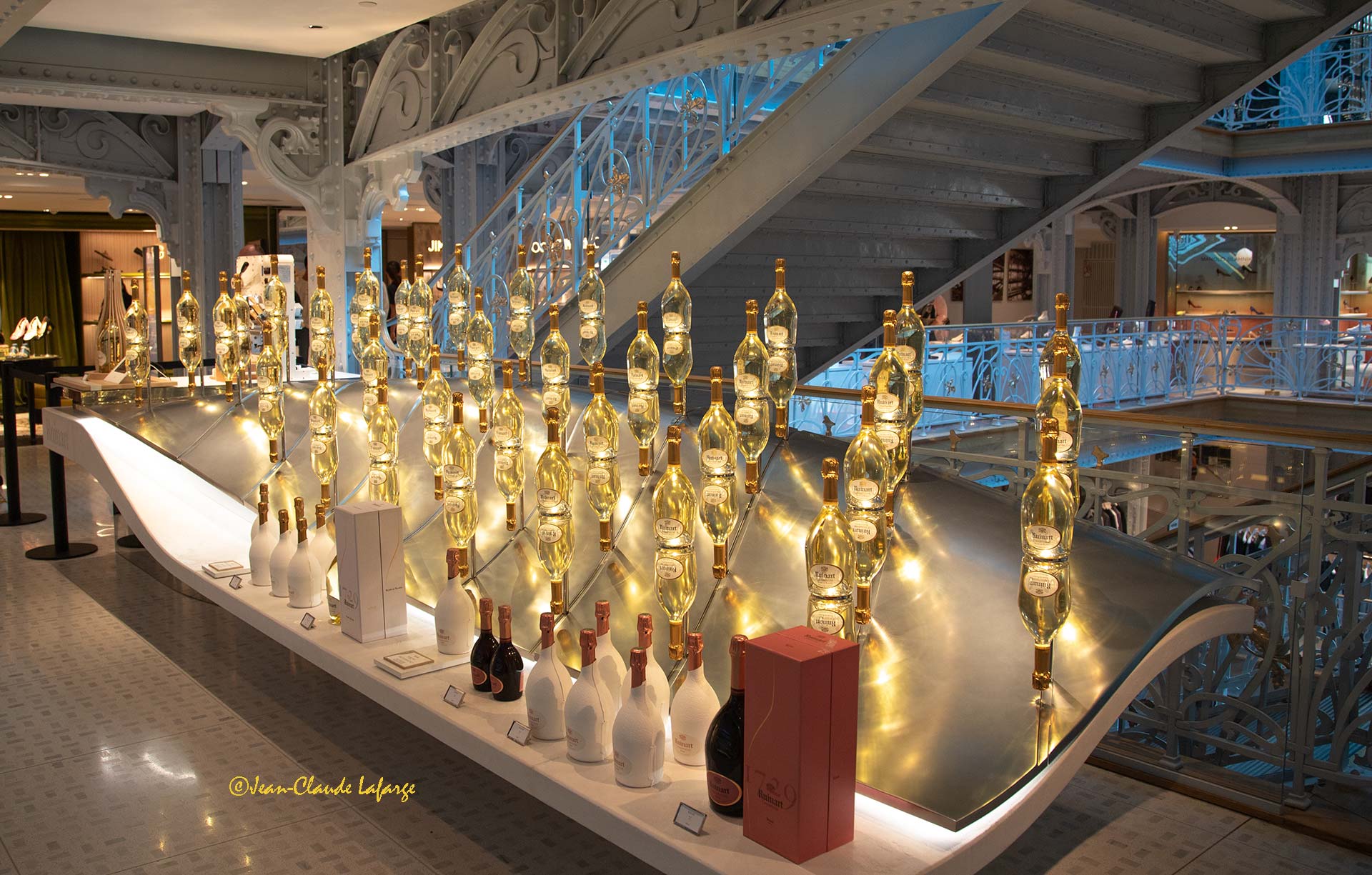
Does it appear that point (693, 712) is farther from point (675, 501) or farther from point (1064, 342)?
point (1064, 342)

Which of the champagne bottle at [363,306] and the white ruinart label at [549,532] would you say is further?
the champagne bottle at [363,306]

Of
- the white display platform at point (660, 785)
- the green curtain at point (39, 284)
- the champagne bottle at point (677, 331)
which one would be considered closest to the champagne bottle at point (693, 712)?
the white display platform at point (660, 785)

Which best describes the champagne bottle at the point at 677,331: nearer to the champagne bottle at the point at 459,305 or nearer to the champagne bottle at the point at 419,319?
the champagne bottle at the point at 459,305

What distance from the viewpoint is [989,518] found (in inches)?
112

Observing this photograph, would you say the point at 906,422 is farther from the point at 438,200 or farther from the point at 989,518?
the point at 438,200

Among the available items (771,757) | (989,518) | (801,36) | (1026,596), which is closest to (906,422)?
(989,518)

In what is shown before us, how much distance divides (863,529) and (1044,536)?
1.24 ft

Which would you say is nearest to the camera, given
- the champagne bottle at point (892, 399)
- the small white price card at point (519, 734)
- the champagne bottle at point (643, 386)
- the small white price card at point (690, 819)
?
the small white price card at point (690, 819)

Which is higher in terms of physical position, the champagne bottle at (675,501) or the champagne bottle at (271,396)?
the champagne bottle at (271,396)

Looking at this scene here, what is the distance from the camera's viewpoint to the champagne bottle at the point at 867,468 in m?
2.32

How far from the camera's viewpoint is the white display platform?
5.90 feet

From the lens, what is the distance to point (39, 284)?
18344 millimetres

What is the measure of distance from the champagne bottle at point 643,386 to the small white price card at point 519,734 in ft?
3.54

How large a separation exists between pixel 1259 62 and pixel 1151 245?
11.8 meters
